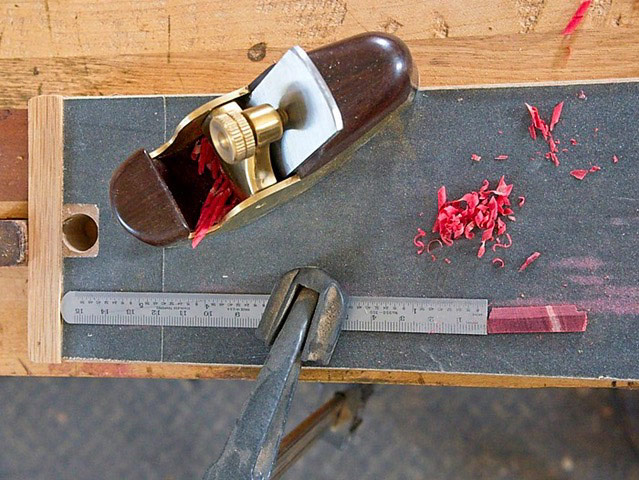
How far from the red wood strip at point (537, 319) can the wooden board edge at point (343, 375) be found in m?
0.07

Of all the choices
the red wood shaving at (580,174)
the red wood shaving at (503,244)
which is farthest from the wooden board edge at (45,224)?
the red wood shaving at (580,174)

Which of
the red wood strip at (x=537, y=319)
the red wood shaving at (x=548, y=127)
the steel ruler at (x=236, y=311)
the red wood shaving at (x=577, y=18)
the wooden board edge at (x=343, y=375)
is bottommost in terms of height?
the wooden board edge at (x=343, y=375)

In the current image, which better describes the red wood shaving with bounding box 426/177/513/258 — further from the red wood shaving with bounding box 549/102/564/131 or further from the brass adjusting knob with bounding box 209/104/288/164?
the brass adjusting knob with bounding box 209/104/288/164

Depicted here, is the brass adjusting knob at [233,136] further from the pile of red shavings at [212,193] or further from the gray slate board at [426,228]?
the gray slate board at [426,228]

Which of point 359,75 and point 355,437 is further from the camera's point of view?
point 355,437

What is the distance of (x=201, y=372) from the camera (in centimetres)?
91

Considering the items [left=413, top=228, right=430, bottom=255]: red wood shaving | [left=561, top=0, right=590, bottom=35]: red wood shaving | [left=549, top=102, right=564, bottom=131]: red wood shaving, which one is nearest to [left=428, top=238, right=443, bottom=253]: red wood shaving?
[left=413, top=228, right=430, bottom=255]: red wood shaving

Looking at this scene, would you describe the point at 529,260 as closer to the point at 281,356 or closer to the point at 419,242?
the point at 419,242

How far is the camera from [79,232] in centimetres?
93

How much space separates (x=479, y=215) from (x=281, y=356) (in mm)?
325

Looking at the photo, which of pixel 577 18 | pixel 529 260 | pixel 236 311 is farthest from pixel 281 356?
pixel 577 18

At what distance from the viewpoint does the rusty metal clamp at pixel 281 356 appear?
2.15 feet

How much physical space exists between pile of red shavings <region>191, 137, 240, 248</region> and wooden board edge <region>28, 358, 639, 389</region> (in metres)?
0.23

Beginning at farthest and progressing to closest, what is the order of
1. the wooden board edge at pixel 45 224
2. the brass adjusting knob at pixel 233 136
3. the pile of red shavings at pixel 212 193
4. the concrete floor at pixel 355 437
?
the concrete floor at pixel 355 437 → the wooden board edge at pixel 45 224 → the pile of red shavings at pixel 212 193 → the brass adjusting knob at pixel 233 136
